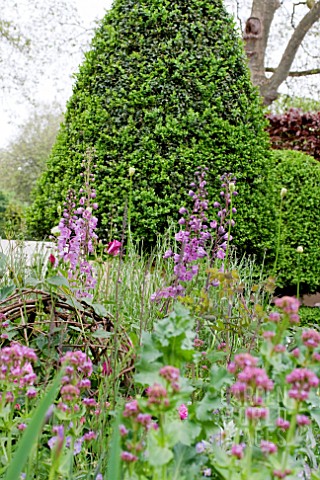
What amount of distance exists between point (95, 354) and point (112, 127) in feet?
11.5

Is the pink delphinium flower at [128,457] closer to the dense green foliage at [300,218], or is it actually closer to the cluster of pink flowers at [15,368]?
→ the cluster of pink flowers at [15,368]

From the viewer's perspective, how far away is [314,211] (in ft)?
21.7

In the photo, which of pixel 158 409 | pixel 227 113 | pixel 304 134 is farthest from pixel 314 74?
pixel 158 409

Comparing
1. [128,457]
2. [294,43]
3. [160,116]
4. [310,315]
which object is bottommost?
[310,315]

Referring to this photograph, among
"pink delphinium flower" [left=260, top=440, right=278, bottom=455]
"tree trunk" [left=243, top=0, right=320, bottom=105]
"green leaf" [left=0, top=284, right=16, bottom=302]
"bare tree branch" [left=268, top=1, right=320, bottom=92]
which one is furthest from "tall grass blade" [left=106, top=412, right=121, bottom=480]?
"bare tree branch" [left=268, top=1, right=320, bottom=92]

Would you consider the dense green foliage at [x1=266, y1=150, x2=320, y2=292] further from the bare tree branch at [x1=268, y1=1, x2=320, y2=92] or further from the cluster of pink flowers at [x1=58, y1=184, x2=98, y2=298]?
the bare tree branch at [x1=268, y1=1, x2=320, y2=92]

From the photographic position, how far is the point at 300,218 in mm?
6465

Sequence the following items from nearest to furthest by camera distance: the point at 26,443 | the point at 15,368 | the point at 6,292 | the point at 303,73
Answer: the point at 26,443 → the point at 15,368 → the point at 6,292 → the point at 303,73

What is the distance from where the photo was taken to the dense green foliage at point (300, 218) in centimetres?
633

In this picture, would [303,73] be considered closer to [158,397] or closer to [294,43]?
[294,43]

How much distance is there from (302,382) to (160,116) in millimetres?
4446

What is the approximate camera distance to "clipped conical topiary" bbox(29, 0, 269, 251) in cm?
493

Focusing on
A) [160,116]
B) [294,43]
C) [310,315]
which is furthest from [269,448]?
[294,43]

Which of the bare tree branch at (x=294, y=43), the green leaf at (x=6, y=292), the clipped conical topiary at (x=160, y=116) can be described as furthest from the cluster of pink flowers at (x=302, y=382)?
the bare tree branch at (x=294, y=43)
